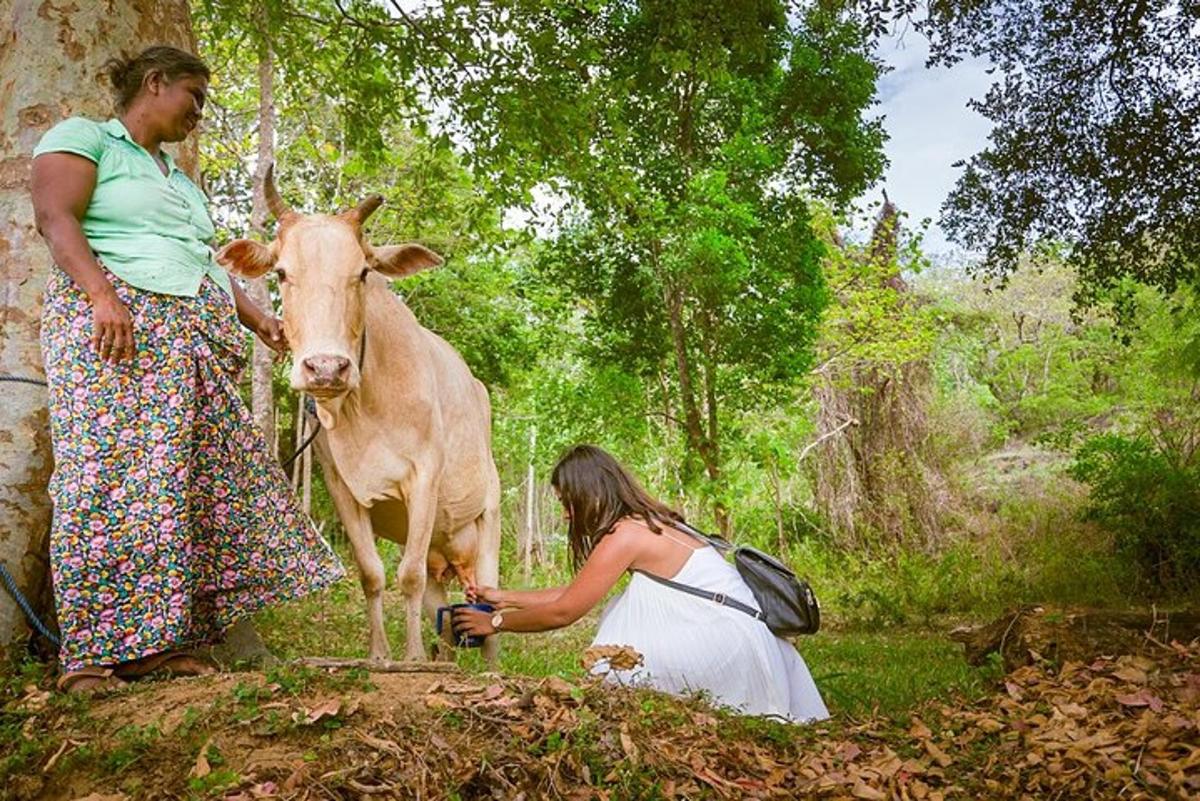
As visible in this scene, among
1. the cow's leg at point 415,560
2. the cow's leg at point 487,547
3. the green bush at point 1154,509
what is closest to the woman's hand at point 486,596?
the cow's leg at point 415,560

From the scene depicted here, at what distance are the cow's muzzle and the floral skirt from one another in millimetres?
365

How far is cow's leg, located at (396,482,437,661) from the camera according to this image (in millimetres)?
4891

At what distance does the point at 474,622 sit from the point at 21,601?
5.93 ft

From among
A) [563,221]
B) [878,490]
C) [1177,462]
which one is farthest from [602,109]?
[878,490]

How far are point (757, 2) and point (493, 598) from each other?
15.8 ft

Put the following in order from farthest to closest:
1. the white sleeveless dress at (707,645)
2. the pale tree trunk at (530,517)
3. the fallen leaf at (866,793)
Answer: the pale tree trunk at (530,517) → the white sleeveless dress at (707,645) → the fallen leaf at (866,793)

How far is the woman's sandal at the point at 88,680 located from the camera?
3.47m

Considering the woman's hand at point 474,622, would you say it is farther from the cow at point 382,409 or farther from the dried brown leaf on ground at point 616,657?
the dried brown leaf on ground at point 616,657

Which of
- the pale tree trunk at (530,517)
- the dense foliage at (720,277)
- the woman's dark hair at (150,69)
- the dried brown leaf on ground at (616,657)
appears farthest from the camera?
the pale tree trunk at (530,517)

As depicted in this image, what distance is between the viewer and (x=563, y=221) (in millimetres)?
11195

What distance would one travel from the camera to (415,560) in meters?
4.90

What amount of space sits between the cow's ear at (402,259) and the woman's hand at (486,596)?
1.57 meters

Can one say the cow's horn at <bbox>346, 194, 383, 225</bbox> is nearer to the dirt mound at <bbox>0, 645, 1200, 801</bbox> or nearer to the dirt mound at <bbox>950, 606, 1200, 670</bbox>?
the dirt mound at <bbox>0, 645, 1200, 801</bbox>

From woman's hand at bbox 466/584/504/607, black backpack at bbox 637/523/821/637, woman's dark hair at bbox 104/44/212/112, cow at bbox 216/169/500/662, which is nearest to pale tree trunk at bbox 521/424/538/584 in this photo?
cow at bbox 216/169/500/662
